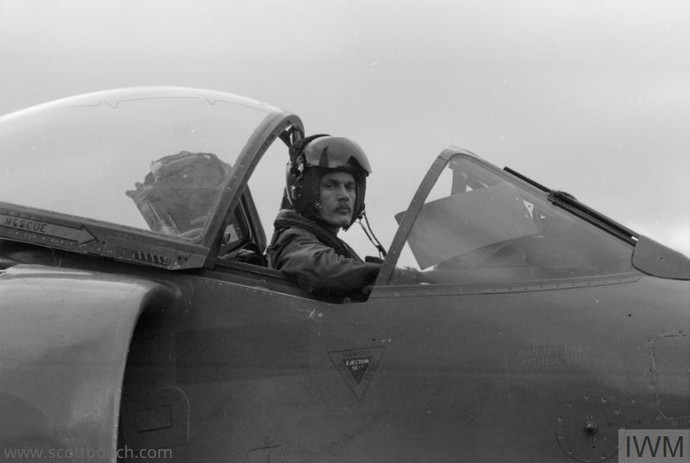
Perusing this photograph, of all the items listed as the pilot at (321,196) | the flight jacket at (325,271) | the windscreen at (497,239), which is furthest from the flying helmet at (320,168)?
the windscreen at (497,239)

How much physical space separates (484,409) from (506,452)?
0.66 ft

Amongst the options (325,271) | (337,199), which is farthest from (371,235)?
(325,271)

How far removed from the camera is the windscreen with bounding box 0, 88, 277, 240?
4461 millimetres

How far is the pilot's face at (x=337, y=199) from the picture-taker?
5125mm

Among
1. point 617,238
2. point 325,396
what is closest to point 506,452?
point 325,396

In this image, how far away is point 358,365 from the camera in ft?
13.0

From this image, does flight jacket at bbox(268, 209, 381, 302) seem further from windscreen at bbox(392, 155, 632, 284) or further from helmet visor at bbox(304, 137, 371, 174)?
helmet visor at bbox(304, 137, 371, 174)

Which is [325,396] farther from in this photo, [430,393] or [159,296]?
[159,296]

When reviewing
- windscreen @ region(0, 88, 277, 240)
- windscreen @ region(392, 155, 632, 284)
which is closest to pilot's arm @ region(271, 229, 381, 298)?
windscreen @ region(392, 155, 632, 284)

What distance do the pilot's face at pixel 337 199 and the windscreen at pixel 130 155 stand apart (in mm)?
538

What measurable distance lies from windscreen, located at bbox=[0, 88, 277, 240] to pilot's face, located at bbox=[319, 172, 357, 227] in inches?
21.2

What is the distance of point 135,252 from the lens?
14.1ft

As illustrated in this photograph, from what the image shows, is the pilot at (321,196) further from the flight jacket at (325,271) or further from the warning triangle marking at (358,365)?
the warning triangle marking at (358,365)

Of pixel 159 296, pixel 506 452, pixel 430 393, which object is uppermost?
pixel 159 296
